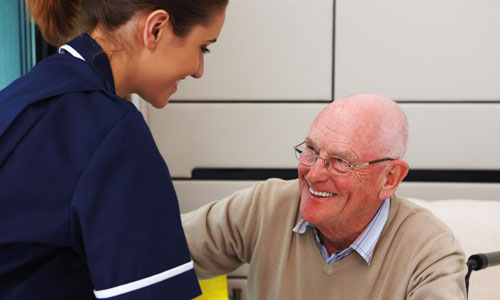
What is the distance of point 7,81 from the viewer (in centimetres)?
184

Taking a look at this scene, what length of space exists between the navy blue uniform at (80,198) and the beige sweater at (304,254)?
619 millimetres

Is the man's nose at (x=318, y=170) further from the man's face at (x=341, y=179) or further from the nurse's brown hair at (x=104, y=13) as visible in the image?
the nurse's brown hair at (x=104, y=13)

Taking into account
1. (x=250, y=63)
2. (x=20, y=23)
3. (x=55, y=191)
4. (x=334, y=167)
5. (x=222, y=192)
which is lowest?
(x=222, y=192)

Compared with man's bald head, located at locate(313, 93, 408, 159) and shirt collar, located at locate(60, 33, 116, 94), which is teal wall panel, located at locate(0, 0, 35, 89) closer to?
shirt collar, located at locate(60, 33, 116, 94)

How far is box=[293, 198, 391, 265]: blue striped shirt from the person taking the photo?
4.08ft

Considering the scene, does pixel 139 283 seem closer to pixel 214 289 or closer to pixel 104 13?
pixel 104 13

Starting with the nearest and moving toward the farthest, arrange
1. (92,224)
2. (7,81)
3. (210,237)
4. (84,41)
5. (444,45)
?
(92,224), (84,41), (210,237), (7,81), (444,45)

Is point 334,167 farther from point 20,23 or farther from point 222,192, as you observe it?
point 20,23

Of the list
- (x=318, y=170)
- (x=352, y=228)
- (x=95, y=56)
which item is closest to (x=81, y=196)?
(x=95, y=56)

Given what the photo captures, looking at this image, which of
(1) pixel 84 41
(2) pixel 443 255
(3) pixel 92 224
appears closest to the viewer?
(3) pixel 92 224

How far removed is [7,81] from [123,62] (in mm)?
1203

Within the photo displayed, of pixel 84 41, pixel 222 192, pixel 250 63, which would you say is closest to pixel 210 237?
pixel 84 41

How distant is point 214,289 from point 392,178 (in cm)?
116

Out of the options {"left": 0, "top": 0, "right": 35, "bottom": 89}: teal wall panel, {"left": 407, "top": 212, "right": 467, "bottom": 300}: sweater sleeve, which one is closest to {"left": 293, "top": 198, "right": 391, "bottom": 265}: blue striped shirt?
{"left": 407, "top": 212, "right": 467, "bottom": 300}: sweater sleeve
